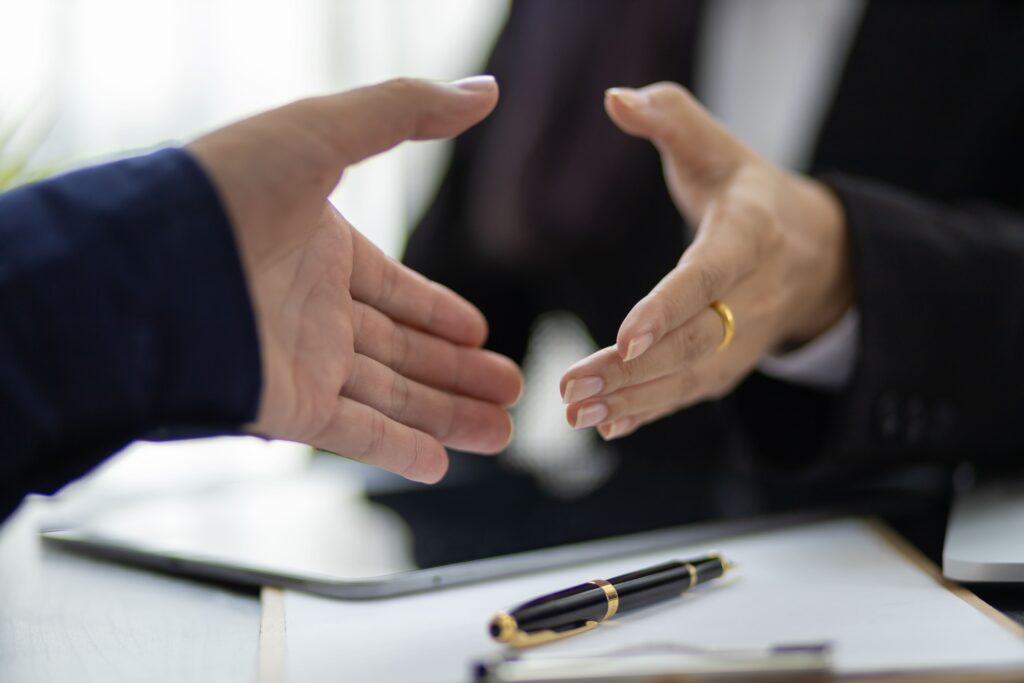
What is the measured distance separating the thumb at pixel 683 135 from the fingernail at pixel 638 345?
0.53 ft

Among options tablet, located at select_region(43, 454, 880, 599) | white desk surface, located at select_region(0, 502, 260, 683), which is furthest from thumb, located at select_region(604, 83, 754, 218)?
white desk surface, located at select_region(0, 502, 260, 683)

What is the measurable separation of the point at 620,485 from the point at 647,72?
19.9 inches

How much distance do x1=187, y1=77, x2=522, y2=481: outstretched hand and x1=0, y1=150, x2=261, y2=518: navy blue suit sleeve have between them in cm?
1

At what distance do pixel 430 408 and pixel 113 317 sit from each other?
19 centimetres

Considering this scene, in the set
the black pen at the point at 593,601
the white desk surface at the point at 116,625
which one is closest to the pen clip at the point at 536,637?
the black pen at the point at 593,601

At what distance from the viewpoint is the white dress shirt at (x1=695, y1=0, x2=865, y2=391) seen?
3.58ft

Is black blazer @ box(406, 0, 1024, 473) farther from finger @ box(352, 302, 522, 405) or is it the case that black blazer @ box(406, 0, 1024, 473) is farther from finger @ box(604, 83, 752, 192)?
finger @ box(352, 302, 522, 405)

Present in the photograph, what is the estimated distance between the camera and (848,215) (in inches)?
22.9

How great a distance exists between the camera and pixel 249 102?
1.59 m

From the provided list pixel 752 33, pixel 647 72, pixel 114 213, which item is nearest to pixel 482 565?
pixel 114 213

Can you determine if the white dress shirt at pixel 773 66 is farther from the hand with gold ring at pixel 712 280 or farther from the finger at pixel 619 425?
the finger at pixel 619 425

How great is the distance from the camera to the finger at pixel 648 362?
→ 1.32 feet

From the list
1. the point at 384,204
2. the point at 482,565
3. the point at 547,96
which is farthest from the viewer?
the point at 384,204

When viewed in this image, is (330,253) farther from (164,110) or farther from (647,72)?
(164,110)
